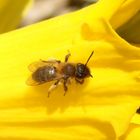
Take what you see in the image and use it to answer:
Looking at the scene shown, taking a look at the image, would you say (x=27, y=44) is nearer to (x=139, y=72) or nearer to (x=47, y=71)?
(x=47, y=71)

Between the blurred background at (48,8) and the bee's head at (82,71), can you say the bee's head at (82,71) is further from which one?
the blurred background at (48,8)

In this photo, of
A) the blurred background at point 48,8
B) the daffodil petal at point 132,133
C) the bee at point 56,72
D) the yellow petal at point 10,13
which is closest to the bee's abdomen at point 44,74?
the bee at point 56,72

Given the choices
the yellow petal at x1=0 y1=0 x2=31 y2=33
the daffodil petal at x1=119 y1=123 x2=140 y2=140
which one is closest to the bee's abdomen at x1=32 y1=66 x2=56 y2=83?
the daffodil petal at x1=119 y1=123 x2=140 y2=140

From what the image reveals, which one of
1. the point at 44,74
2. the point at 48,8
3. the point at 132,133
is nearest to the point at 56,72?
the point at 44,74

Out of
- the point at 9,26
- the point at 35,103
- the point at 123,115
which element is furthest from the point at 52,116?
the point at 9,26

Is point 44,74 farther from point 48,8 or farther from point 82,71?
point 48,8

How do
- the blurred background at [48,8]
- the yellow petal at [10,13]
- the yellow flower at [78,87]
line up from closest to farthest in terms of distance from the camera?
the yellow flower at [78,87], the yellow petal at [10,13], the blurred background at [48,8]

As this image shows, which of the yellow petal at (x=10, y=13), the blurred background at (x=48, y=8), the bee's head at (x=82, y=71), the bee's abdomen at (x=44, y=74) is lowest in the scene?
the bee's head at (x=82, y=71)
